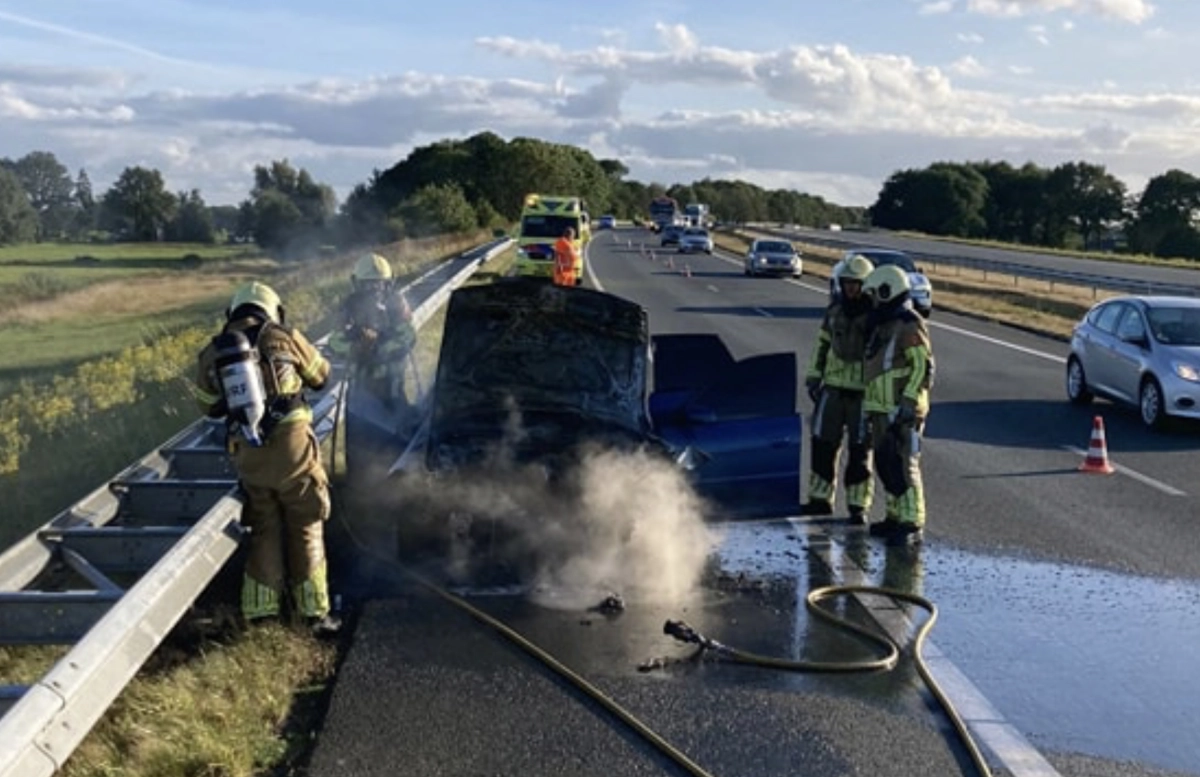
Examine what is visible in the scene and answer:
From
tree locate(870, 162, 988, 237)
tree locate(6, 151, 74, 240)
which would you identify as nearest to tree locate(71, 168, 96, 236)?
tree locate(6, 151, 74, 240)

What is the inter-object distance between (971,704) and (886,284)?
393cm

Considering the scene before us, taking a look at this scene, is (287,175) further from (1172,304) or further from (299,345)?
(299,345)

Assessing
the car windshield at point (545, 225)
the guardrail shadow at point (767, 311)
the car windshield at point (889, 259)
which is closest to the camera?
the guardrail shadow at point (767, 311)

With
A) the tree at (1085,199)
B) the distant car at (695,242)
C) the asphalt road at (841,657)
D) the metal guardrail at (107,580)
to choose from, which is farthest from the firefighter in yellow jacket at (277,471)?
the tree at (1085,199)

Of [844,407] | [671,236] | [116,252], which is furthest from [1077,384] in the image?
[116,252]

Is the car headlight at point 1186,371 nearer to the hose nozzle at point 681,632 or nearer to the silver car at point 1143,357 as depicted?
the silver car at point 1143,357

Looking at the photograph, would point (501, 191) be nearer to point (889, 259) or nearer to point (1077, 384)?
point (889, 259)

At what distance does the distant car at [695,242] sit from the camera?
64.9m

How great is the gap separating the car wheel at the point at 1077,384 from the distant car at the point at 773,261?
1092 inches

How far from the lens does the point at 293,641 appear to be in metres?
6.42

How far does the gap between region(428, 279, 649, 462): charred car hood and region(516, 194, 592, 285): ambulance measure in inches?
929

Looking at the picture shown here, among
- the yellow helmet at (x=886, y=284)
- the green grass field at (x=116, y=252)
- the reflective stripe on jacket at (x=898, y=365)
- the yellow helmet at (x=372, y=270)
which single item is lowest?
the green grass field at (x=116, y=252)

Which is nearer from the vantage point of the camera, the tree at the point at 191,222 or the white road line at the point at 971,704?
the white road line at the point at 971,704

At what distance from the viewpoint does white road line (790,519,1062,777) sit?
5199 mm
